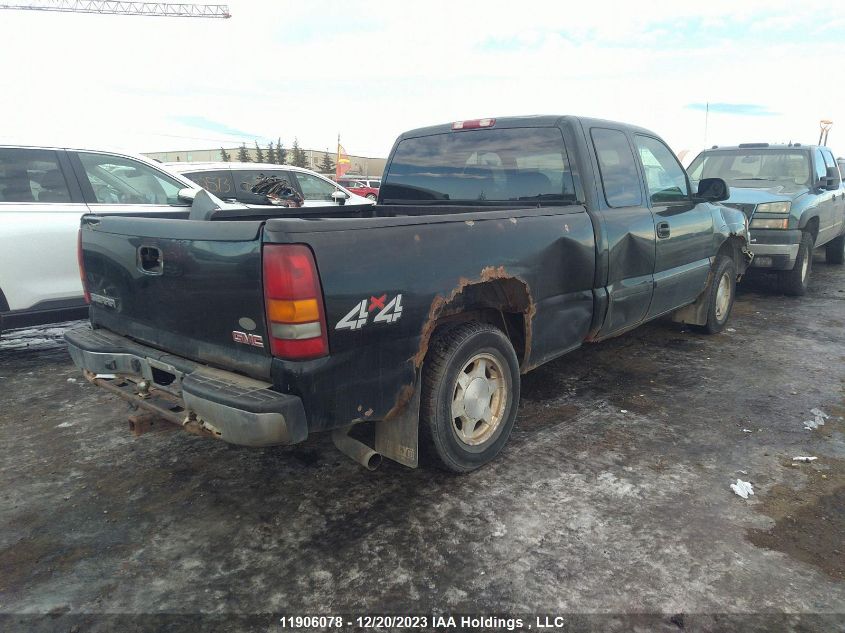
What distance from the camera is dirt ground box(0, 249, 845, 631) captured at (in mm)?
2258

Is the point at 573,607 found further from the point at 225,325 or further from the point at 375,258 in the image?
the point at 225,325

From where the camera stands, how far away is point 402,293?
8.41 feet

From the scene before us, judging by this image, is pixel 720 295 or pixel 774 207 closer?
pixel 720 295

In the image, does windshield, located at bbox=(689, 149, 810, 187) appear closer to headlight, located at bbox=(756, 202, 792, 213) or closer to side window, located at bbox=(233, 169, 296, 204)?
headlight, located at bbox=(756, 202, 792, 213)

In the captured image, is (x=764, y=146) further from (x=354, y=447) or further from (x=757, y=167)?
(x=354, y=447)

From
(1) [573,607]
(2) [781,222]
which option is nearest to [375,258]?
(1) [573,607]

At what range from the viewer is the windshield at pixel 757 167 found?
823 cm

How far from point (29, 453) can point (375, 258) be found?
2.64 metres

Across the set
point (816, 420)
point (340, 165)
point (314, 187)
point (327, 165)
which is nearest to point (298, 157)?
point (327, 165)

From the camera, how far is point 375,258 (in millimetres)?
2438

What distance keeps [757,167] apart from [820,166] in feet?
2.91

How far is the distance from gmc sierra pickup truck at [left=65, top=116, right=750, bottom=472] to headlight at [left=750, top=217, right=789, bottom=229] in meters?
3.69

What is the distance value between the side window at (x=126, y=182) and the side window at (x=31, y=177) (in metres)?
0.25

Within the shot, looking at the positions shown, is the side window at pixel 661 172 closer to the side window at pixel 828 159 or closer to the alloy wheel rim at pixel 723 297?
the alloy wheel rim at pixel 723 297
